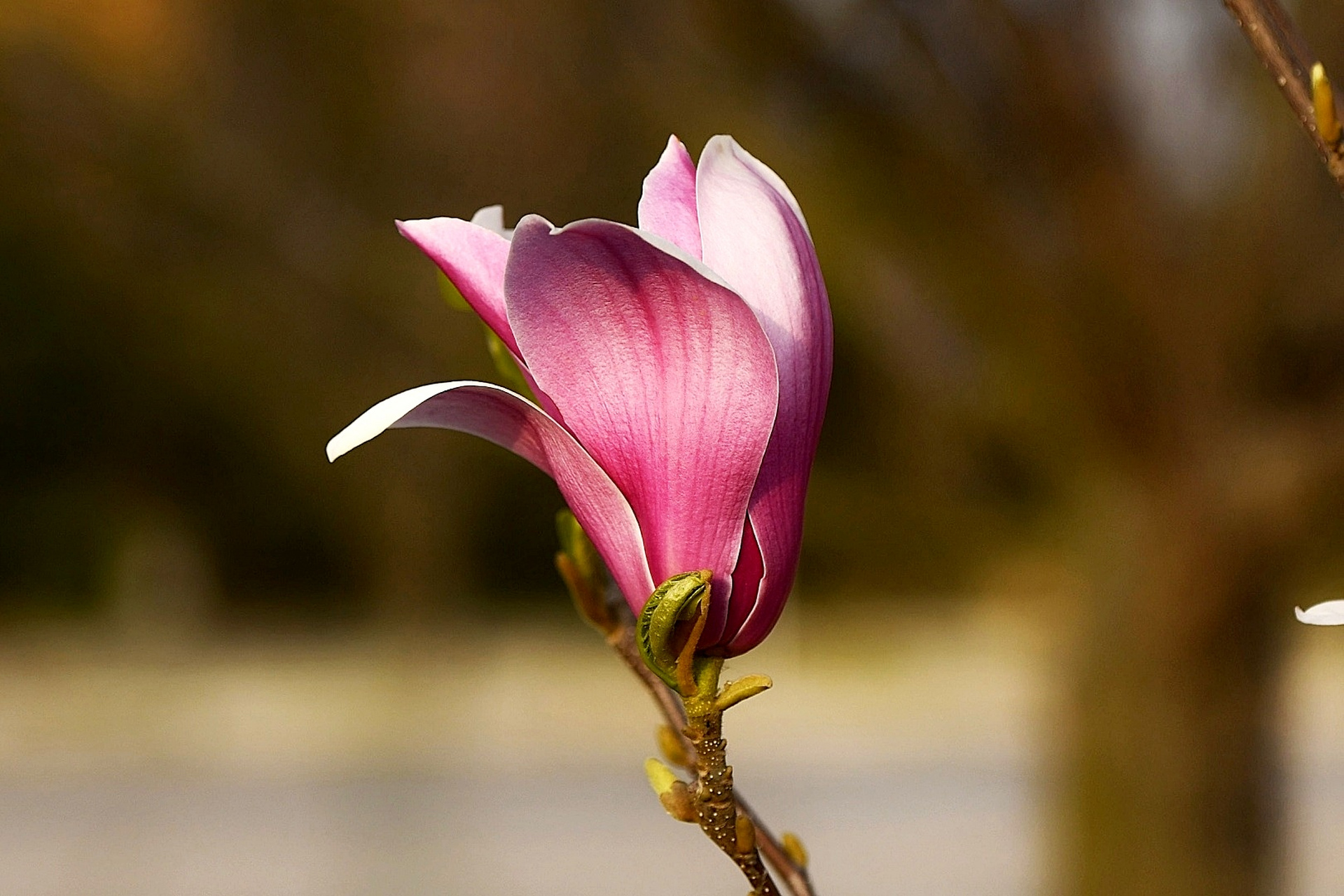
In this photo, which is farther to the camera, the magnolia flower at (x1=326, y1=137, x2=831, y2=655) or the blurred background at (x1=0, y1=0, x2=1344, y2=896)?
the blurred background at (x1=0, y1=0, x2=1344, y2=896)

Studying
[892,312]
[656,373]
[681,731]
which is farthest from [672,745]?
[892,312]

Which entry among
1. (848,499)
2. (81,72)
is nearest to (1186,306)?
(848,499)

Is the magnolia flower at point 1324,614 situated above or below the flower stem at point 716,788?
above

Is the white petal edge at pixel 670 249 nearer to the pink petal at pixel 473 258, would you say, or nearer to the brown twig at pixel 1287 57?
the pink petal at pixel 473 258

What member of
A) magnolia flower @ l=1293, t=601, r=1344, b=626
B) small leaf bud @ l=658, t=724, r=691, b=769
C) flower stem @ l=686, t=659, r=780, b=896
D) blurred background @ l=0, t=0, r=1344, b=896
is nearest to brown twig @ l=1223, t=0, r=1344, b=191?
magnolia flower @ l=1293, t=601, r=1344, b=626

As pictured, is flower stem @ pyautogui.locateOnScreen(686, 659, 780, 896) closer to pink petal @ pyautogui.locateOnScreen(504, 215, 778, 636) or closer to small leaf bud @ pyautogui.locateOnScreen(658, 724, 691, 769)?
pink petal @ pyautogui.locateOnScreen(504, 215, 778, 636)

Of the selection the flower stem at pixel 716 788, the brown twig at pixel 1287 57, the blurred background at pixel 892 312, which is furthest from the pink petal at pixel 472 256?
the blurred background at pixel 892 312
